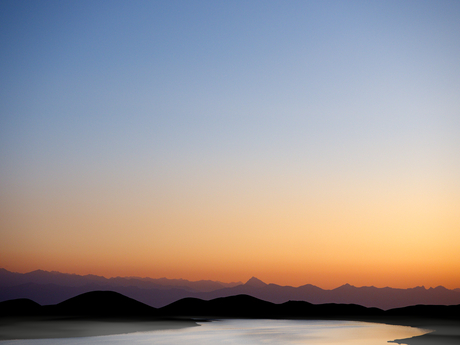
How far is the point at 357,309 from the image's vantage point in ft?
379

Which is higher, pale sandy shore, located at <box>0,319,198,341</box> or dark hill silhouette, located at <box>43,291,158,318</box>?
dark hill silhouette, located at <box>43,291,158,318</box>

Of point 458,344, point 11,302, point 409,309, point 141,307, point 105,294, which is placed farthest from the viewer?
point 105,294

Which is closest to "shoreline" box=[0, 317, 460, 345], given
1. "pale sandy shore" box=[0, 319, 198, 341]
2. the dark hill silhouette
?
"pale sandy shore" box=[0, 319, 198, 341]

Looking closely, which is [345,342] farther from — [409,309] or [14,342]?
[409,309]

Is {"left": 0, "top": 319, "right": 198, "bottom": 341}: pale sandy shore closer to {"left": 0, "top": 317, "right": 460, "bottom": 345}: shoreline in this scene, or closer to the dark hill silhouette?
{"left": 0, "top": 317, "right": 460, "bottom": 345}: shoreline

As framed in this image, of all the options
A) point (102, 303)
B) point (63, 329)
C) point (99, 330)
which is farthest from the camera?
point (102, 303)

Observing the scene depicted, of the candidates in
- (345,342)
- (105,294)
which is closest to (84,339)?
(345,342)

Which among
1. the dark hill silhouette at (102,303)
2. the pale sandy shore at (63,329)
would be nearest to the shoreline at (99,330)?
the pale sandy shore at (63,329)

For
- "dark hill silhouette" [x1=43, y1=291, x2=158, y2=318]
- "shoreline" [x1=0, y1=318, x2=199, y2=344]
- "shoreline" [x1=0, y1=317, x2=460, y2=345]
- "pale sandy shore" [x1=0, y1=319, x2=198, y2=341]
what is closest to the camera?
"shoreline" [x1=0, y1=317, x2=460, y2=345]

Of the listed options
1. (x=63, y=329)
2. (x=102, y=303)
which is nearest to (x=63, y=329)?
(x=63, y=329)

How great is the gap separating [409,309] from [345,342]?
7579 centimetres

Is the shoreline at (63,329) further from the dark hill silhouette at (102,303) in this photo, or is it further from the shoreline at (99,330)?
the dark hill silhouette at (102,303)

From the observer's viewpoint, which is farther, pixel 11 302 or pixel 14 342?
pixel 11 302

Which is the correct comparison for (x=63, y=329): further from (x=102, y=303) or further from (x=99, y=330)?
(x=102, y=303)
